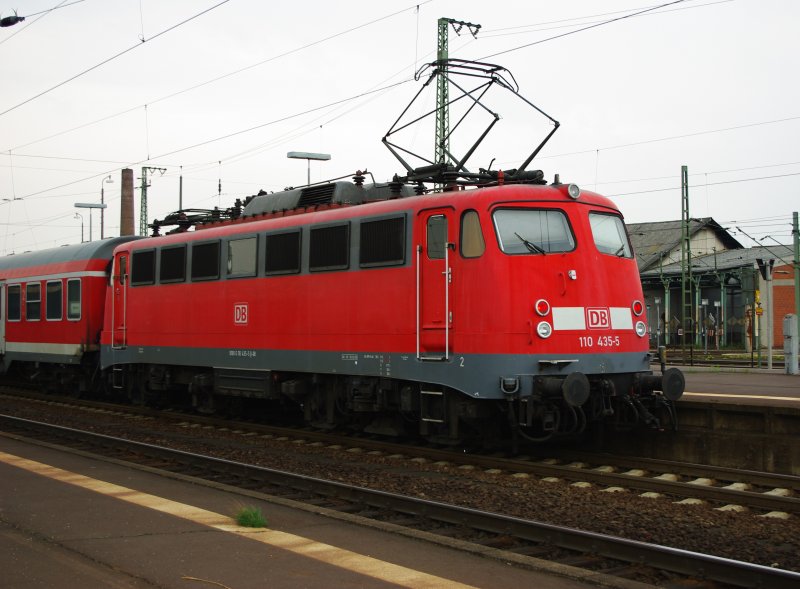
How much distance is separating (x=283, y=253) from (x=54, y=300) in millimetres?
10367

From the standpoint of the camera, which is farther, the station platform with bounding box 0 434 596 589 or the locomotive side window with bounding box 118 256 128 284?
the locomotive side window with bounding box 118 256 128 284

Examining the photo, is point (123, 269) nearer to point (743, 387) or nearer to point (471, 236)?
point (471, 236)

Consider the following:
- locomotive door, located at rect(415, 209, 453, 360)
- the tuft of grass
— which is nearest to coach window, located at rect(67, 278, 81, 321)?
locomotive door, located at rect(415, 209, 453, 360)

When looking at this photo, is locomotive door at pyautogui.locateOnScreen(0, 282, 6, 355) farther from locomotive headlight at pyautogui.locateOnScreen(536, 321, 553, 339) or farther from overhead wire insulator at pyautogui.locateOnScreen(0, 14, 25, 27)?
locomotive headlight at pyautogui.locateOnScreen(536, 321, 553, 339)

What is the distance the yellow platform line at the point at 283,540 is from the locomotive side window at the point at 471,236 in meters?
4.97

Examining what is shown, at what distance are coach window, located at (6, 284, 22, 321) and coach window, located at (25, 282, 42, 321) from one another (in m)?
0.49

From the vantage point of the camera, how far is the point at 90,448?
13.8 meters

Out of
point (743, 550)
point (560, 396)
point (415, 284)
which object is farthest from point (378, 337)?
point (743, 550)

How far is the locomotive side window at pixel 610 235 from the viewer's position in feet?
40.7

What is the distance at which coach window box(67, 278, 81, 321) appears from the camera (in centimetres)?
2164

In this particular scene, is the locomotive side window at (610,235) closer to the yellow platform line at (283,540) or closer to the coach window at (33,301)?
the yellow platform line at (283,540)

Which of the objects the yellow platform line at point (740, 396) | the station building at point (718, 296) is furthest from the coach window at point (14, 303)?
the station building at point (718, 296)

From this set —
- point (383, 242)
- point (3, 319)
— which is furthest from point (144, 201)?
point (383, 242)

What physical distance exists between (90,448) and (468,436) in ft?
19.0
